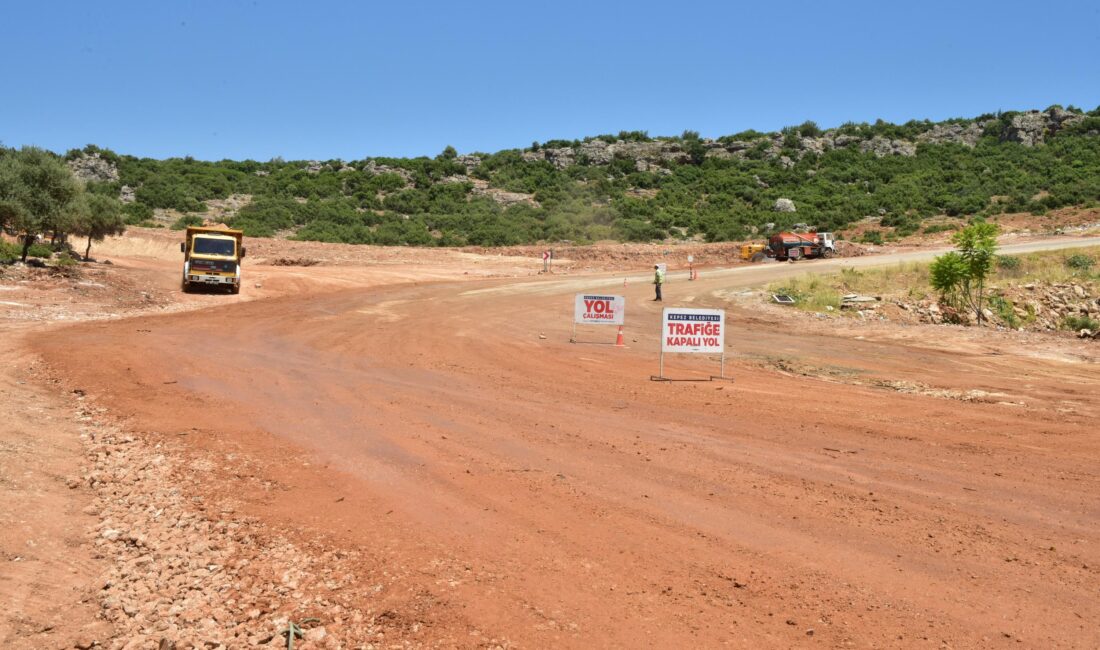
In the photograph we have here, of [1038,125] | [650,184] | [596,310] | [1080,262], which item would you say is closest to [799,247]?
[1080,262]

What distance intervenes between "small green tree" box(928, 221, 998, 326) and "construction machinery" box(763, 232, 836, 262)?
2199cm

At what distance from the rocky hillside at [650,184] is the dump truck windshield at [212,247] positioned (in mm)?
29737

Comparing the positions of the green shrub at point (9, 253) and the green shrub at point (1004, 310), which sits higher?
the green shrub at point (9, 253)

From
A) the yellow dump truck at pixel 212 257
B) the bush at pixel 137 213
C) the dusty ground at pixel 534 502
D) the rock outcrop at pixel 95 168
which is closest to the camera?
the dusty ground at pixel 534 502

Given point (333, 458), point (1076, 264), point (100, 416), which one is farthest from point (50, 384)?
point (1076, 264)

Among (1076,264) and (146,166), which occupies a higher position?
(146,166)

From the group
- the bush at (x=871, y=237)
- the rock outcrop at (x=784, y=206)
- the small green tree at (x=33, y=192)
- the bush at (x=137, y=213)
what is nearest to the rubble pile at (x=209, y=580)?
the small green tree at (x=33, y=192)

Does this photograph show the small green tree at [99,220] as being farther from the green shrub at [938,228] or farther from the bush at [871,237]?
the green shrub at [938,228]

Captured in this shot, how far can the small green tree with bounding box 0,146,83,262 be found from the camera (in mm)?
29719

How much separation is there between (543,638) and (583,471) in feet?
12.6

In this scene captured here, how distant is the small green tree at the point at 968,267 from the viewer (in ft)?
98.3

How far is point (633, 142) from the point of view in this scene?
106812mm

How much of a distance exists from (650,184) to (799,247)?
129 feet

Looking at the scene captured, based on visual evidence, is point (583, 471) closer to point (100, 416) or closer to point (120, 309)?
point (100, 416)
